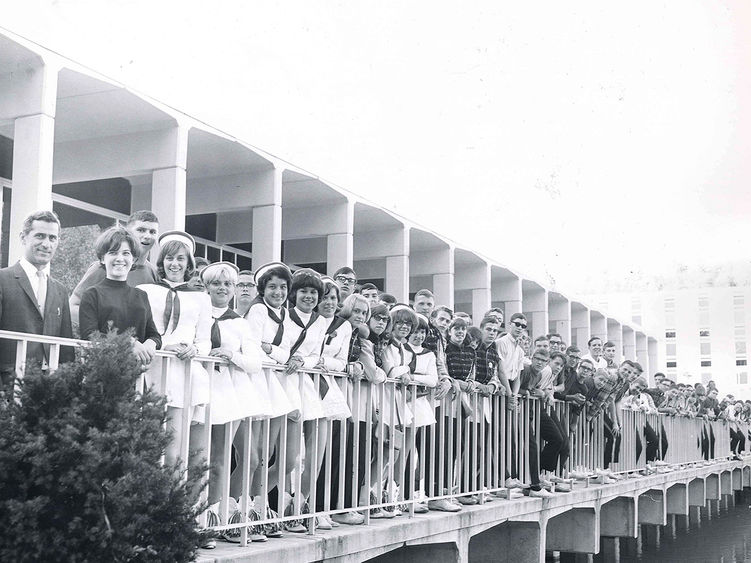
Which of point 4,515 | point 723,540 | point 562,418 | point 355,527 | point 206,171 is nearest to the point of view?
point 4,515

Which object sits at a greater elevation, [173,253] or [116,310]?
[173,253]

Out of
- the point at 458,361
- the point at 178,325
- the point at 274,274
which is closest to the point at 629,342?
the point at 458,361

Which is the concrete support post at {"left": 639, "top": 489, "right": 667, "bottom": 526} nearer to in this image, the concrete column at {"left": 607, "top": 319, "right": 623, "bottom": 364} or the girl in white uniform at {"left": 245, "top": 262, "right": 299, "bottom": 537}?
the girl in white uniform at {"left": 245, "top": 262, "right": 299, "bottom": 537}

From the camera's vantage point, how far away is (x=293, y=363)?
235 inches

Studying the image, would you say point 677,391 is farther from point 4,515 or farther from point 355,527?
point 4,515

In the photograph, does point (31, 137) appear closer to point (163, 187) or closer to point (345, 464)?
point (163, 187)

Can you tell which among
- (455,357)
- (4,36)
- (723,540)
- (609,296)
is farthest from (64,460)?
(609,296)

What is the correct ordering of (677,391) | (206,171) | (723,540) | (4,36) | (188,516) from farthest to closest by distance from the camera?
(723,540), (677,391), (206,171), (4,36), (188,516)

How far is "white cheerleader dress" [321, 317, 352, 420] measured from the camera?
21.2 ft

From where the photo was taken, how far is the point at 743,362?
87625mm

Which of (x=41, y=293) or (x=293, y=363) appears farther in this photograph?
(x=293, y=363)

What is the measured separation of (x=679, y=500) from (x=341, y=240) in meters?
11.3

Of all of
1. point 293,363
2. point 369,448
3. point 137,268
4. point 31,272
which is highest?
point 137,268

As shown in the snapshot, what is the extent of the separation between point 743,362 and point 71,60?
86.8m
